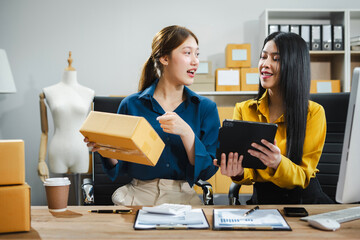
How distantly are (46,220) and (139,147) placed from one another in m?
0.36

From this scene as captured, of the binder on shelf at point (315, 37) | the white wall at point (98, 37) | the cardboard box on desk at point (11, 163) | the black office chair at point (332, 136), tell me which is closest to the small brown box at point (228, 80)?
the white wall at point (98, 37)

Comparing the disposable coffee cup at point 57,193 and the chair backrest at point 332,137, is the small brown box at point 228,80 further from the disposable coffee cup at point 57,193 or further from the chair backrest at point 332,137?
the disposable coffee cup at point 57,193

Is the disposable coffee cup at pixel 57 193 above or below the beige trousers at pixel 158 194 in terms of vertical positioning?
above

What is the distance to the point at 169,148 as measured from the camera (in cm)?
150

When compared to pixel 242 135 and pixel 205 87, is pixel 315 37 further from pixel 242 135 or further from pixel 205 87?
pixel 242 135

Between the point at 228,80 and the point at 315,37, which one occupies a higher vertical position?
the point at 315,37

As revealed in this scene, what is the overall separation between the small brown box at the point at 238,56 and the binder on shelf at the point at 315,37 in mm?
592

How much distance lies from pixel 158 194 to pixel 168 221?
0.44m

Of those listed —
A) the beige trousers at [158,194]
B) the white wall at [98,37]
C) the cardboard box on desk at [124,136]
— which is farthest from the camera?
the white wall at [98,37]

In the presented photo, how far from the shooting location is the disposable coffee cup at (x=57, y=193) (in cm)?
116

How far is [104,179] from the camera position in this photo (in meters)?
1.94

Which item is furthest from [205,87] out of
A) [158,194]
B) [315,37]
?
[158,194]

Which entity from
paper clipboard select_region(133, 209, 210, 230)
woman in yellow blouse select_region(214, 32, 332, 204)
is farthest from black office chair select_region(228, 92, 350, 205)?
paper clipboard select_region(133, 209, 210, 230)

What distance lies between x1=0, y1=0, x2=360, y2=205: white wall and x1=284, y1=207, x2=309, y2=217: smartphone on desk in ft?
8.30
